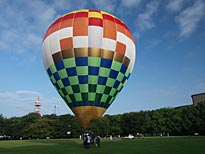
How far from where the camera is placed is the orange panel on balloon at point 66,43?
A: 21.3m

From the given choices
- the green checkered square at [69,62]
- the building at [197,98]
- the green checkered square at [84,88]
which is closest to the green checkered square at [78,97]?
the green checkered square at [84,88]

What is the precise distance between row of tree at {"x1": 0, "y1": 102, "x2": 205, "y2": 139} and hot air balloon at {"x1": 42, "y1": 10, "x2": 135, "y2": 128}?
44.4 metres

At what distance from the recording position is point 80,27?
21.5 m

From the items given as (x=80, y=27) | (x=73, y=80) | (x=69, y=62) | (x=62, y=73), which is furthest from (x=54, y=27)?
(x=73, y=80)

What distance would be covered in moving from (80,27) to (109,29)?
2421 mm

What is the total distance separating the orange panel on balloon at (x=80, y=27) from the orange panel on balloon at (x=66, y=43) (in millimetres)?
683

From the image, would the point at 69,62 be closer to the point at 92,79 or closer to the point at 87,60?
the point at 87,60

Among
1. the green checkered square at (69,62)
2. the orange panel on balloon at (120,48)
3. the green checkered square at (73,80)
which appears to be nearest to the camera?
the green checkered square at (73,80)

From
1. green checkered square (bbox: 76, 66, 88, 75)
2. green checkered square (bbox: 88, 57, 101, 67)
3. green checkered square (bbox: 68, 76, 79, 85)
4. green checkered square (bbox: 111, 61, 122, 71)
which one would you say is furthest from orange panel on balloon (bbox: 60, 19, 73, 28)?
green checkered square (bbox: 111, 61, 122, 71)

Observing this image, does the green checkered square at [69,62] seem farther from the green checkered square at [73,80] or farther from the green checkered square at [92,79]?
the green checkered square at [92,79]

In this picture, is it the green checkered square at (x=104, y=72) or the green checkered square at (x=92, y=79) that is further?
the green checkered square at (x=104, y=72)

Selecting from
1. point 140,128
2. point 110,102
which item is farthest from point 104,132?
point 110,102

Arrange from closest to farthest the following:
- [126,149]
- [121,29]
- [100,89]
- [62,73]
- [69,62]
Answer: [126,149] → [100,89] → [69,62] → [62,73] → [121,29]

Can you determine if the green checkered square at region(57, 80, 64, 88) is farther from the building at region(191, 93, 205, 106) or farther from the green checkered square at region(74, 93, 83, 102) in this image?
the building at region(191, 93, 205, 106)
